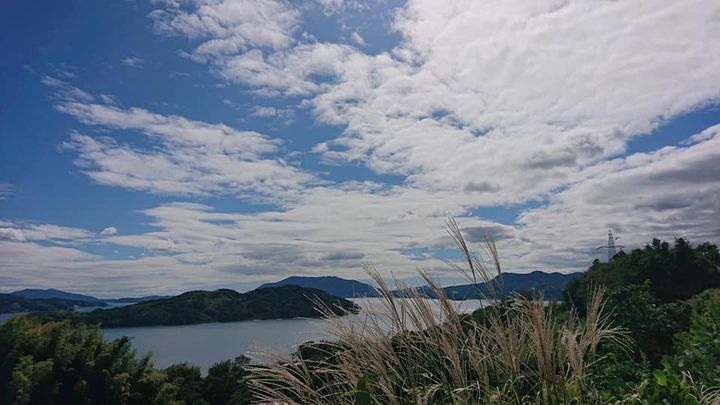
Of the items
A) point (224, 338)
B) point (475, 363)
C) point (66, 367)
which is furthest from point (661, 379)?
point (224, 338)

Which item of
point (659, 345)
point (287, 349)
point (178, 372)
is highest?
point (287, 349)

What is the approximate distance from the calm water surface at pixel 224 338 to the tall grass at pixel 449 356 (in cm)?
8

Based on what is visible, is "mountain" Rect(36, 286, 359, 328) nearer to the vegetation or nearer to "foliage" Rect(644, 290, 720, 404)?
"foliage" Rect(644, 290, 720, 404)

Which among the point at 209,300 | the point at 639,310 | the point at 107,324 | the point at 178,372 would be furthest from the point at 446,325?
the point at 209,300

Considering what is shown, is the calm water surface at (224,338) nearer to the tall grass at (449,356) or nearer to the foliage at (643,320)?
the tall grass at (449,356)

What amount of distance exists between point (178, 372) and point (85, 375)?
23.0ft

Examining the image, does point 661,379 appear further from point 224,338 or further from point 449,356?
point 224,338

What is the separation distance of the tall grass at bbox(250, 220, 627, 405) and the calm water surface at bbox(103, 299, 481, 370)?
80 millimetres

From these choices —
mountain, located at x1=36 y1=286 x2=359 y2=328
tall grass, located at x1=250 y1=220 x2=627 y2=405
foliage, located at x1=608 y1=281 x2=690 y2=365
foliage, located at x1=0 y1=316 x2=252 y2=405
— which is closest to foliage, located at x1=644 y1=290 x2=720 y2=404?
tall grass, located at x1=250 y1=220 x2=627 y2=405

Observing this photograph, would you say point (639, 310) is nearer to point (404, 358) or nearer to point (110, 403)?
point (404, 358)

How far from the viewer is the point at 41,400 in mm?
8617

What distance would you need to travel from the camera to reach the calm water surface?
79.7 inches

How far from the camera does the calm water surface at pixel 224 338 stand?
203cm

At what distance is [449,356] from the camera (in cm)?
167
